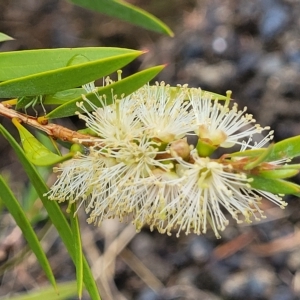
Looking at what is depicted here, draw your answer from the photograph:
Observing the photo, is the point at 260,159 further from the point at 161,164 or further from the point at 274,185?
the point at 161,164

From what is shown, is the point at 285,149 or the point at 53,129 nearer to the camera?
the point at 285,149

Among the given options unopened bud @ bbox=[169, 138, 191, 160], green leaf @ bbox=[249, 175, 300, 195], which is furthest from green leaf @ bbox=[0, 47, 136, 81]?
green leaf @ bbox=[249, 175, 300, 195]

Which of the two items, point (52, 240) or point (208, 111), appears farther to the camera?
point (52, 240)

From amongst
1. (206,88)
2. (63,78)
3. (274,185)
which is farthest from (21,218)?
(206,88)

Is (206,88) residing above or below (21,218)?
below

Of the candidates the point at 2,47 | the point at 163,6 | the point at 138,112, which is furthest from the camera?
the point at 163,6

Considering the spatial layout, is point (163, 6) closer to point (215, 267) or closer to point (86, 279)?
point (215, 267)

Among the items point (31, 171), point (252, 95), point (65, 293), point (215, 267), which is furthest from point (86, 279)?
point (252, 95)
